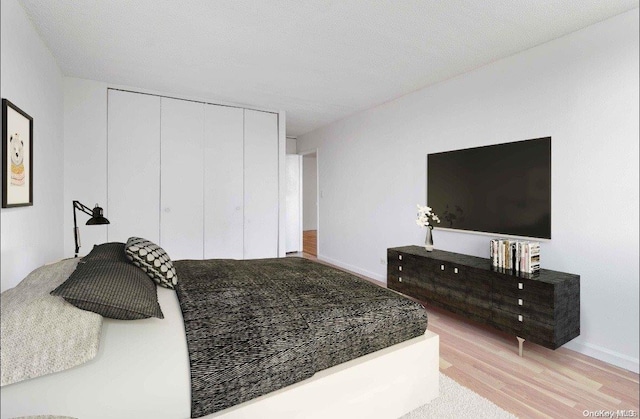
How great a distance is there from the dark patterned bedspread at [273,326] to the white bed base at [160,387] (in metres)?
0.04

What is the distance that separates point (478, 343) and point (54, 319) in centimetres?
281

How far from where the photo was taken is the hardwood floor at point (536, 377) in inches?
72.7

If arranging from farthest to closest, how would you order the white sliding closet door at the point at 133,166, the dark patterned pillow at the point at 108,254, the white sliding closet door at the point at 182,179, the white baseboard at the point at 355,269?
the white baseboard at the point at 355,269, the white sliding closet door at the point at 182,179, the white sliding closet door at the point at 133,166, the dark patterned pillow at the point at 108,254

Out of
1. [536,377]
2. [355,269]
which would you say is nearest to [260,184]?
[355,269]

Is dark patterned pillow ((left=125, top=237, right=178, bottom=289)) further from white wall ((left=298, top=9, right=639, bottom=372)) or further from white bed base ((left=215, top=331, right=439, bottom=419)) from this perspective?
white wall ((left=298, top=9, right=639, bottom=372))

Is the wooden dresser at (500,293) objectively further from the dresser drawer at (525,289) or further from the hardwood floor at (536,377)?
the hardwood floor at (536,377)

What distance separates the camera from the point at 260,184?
15.3 ft

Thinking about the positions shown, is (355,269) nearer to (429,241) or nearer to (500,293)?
(429,241)

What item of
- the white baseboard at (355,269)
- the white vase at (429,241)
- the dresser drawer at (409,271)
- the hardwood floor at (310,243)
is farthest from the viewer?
the hardwood floor at (310,243)

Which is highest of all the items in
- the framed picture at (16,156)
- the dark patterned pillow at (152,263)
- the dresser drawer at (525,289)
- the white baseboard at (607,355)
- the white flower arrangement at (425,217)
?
the framed picture at (16,156)

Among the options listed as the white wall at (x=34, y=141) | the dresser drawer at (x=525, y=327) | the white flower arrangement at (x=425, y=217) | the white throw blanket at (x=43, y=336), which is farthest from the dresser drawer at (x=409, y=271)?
the white wall at (x=34, y=141)

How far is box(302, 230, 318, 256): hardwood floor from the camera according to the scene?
21.8 feet

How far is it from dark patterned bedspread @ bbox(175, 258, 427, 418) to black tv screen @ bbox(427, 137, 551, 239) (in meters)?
1.63

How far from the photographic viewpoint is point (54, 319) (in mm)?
1113
